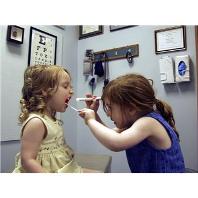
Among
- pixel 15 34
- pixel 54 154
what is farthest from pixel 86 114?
pixel 15 34

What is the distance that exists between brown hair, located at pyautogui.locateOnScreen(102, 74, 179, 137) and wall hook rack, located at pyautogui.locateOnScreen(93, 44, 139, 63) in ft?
0.21

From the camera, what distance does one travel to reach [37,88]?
1.83 feet

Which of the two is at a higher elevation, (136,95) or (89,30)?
(89,30)

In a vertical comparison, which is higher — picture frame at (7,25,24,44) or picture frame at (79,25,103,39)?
picture frame at (79,25,103,39)

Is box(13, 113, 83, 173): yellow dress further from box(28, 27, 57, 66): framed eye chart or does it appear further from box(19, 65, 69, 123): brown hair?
box(28, 27, 57, 66): framed eye chart

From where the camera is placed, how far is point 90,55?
62 cm

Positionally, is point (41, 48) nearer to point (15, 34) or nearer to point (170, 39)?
point (15, 34)

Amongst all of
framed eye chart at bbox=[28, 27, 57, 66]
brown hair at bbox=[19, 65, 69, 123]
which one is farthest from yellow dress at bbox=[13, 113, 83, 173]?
framed eye chart at bbox=[28, 27, 57, 66]

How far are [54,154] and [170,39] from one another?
413 millimetres

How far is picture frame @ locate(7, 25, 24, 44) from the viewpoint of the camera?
22.8 inches

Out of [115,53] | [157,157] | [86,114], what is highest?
[115,53]

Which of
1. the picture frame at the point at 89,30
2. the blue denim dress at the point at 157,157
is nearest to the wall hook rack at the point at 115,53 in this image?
the picture frame at the point at 89,30

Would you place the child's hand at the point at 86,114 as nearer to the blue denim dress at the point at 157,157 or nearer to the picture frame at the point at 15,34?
the blue denim dress at the point at 157,157
